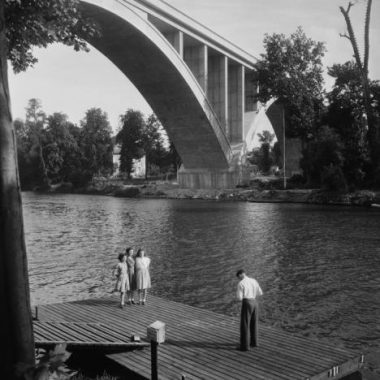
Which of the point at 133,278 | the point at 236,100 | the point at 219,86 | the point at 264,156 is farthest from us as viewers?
the point at 264,156

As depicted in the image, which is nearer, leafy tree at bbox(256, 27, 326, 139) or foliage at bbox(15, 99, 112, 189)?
leafy tree at bbox(256, 27, 326, 139)

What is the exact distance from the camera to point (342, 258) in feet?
65.1

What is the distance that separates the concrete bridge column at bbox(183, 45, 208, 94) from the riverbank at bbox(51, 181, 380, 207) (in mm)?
12220

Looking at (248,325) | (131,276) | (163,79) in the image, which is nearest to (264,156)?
(163,79)

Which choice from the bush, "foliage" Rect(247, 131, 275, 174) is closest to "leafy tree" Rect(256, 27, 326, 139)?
the bush

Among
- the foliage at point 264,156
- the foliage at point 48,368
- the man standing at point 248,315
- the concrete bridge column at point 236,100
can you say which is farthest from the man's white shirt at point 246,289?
the foliage at point 264,156

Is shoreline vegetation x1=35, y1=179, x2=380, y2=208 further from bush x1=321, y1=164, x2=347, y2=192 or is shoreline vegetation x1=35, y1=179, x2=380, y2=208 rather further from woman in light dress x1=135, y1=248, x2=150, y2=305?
woman in light dress x1=135, y1=248, x2=150, y2=305

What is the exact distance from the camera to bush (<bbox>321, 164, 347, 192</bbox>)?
159ft

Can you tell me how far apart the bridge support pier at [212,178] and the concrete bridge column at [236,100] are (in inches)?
160

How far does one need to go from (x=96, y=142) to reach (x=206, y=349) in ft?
300

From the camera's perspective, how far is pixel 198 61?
2055 inches

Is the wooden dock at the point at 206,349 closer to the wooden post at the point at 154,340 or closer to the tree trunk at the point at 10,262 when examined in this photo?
the wooden post at the point at 154,340

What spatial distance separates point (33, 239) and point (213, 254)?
11.0m

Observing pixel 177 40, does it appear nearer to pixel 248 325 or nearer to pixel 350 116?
pixel 350 116
